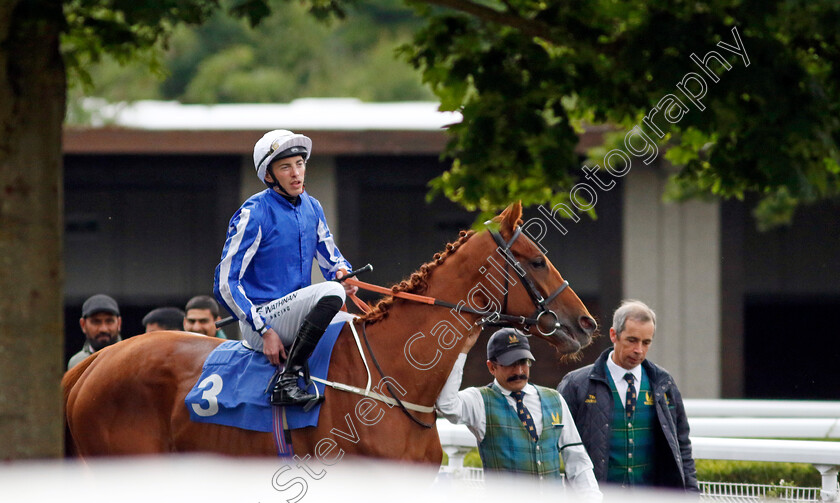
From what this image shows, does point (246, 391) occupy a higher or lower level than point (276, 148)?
lower

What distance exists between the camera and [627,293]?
40.2ft

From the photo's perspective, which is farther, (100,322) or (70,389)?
(100,322)

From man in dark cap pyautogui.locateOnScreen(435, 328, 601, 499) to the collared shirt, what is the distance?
351 millimetres

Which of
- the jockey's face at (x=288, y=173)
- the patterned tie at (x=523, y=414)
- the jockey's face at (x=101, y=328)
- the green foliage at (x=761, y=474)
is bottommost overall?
the green foliage at (x=761, y=474)

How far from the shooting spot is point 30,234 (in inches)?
135

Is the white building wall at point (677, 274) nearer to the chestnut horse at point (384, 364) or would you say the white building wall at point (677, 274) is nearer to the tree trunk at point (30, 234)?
the chestnut horse at point (384, 364)

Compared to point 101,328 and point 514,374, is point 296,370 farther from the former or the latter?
point 101,328

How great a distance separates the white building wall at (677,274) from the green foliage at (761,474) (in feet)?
17.1

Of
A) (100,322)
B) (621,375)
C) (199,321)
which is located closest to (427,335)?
(621,375)

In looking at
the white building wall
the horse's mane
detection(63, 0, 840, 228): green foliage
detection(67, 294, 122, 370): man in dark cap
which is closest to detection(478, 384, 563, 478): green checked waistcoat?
the horse's mane

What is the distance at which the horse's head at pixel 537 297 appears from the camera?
4.57m

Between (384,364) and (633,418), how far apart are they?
1233mm

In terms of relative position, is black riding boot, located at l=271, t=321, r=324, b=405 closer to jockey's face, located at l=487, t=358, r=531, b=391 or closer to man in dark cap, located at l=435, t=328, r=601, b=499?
man in dark cap, located at l=435, t=328, r=601, b=499

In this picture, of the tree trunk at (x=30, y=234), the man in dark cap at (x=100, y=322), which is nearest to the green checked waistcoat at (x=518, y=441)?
the tree trunk at (x=30, y=234)
